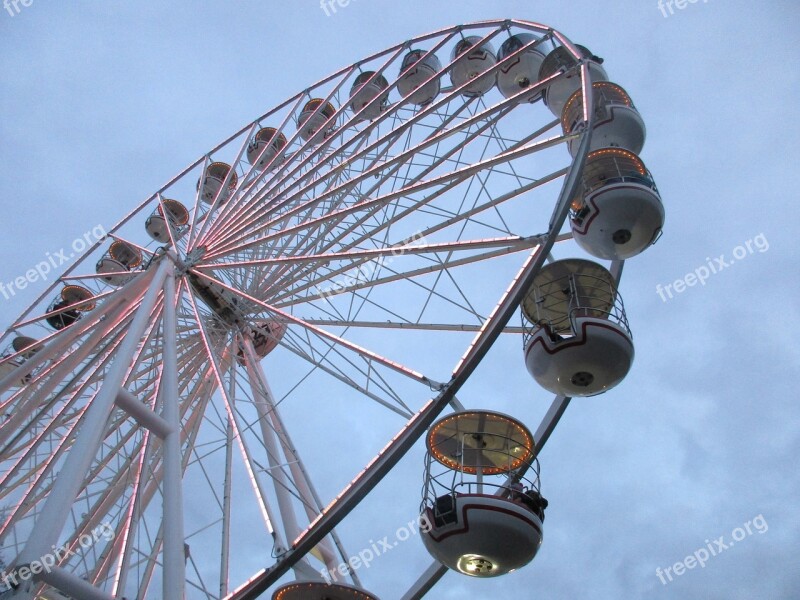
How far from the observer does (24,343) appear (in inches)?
758

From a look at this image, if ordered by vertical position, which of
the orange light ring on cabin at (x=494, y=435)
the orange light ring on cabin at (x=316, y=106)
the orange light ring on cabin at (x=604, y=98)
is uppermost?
the orange light ring on cabin at (x=316, y=106)

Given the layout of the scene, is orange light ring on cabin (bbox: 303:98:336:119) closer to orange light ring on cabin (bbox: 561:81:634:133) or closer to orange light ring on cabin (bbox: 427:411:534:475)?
orange light ring on cabin (bbox: 561:81:634:133)

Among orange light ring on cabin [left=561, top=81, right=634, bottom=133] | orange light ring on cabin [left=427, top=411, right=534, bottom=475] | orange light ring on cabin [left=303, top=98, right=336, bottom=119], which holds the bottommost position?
orange light ring on cabin [left=427, top=411, right=534, bottom=475]

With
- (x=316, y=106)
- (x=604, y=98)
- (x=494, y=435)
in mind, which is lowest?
(x=494, y=435)

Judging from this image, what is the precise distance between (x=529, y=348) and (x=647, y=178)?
3.46 meters

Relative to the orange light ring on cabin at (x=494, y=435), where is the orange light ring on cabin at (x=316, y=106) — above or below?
above

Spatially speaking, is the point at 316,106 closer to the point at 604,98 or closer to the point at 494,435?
the point at 604,98

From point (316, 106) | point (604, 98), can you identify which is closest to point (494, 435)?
point (604, 98)

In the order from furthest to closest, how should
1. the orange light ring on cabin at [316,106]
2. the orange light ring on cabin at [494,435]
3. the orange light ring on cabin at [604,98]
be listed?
the orange light ring on cabin at [316,106] → the orange light ring on cabin at [604,98] → the orange light ring on cabin at [494,435]

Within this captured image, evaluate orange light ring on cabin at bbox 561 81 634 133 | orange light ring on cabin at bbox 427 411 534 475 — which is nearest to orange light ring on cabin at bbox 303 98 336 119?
orange light ring on cabin at bbox 561 81 634 133

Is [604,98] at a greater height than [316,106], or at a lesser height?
lesser

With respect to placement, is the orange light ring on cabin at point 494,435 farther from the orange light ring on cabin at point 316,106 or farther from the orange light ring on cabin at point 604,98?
the orange light ring on cabin at point 316,106

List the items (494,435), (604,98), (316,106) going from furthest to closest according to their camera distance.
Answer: (316,106) < (604,98) < (494,435)

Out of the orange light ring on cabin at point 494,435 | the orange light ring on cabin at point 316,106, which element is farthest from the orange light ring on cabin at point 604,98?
the orange light ring on cabin at point 316,106
